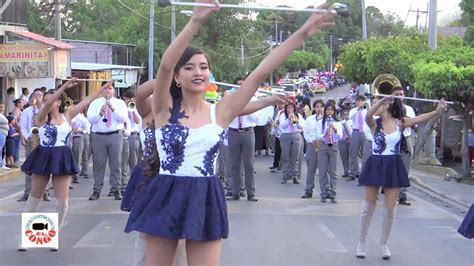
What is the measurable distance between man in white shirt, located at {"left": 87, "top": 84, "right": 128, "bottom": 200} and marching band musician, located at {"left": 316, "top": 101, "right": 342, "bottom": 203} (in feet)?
11.4

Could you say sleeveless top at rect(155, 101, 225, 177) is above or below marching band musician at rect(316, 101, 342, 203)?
above

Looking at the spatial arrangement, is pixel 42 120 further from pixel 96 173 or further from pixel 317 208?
pixel 317 208

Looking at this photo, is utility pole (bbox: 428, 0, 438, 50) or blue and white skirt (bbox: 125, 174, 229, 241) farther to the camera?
utility pole (bbox: 428, 0, 438, 50)

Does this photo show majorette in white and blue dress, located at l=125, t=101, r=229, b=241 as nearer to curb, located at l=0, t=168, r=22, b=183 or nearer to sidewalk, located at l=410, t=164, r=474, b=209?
sidewalk, located at l=410, t=164, r=474, b=209

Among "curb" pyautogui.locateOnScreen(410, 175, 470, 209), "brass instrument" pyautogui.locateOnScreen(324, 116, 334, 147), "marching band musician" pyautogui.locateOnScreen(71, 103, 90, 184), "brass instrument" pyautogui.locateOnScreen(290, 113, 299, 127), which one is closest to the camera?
"brass instrument" pyautogui.locateOnScreen(324, 116, 334, 147)

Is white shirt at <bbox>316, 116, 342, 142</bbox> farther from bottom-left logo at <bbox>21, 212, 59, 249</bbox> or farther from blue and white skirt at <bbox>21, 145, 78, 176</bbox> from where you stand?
bottom-left logo at <bbox>21, 212, 59, 249</bbox>

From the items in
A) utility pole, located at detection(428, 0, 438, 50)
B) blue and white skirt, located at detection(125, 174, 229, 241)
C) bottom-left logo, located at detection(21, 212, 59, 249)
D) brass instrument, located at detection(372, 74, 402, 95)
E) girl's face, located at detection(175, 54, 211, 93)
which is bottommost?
bottom-left logo, located at detection(21, 212, 59, 249)

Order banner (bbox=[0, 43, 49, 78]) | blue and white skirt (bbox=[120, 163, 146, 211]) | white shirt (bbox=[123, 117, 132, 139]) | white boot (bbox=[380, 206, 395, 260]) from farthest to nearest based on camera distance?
banner (bbox=[0, 43, 49, 78])
white shirt (bbox=[123, 117, 132, 139])
white boot (bbox=[380, 206, 395, 260])
blue and white skirt (bbox=[120, 163, 146, 211])

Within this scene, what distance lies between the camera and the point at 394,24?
3442 inches

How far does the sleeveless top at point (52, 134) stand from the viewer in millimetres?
8836

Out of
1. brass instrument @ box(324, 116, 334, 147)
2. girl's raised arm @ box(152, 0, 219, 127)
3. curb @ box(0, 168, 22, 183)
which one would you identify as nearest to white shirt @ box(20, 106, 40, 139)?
curb @ box(0, 168, 22, 183)

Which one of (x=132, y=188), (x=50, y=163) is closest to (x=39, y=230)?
(x=50, y=163)

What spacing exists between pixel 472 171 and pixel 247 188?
6.91 meters

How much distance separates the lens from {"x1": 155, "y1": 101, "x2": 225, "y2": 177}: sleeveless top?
4438mm
